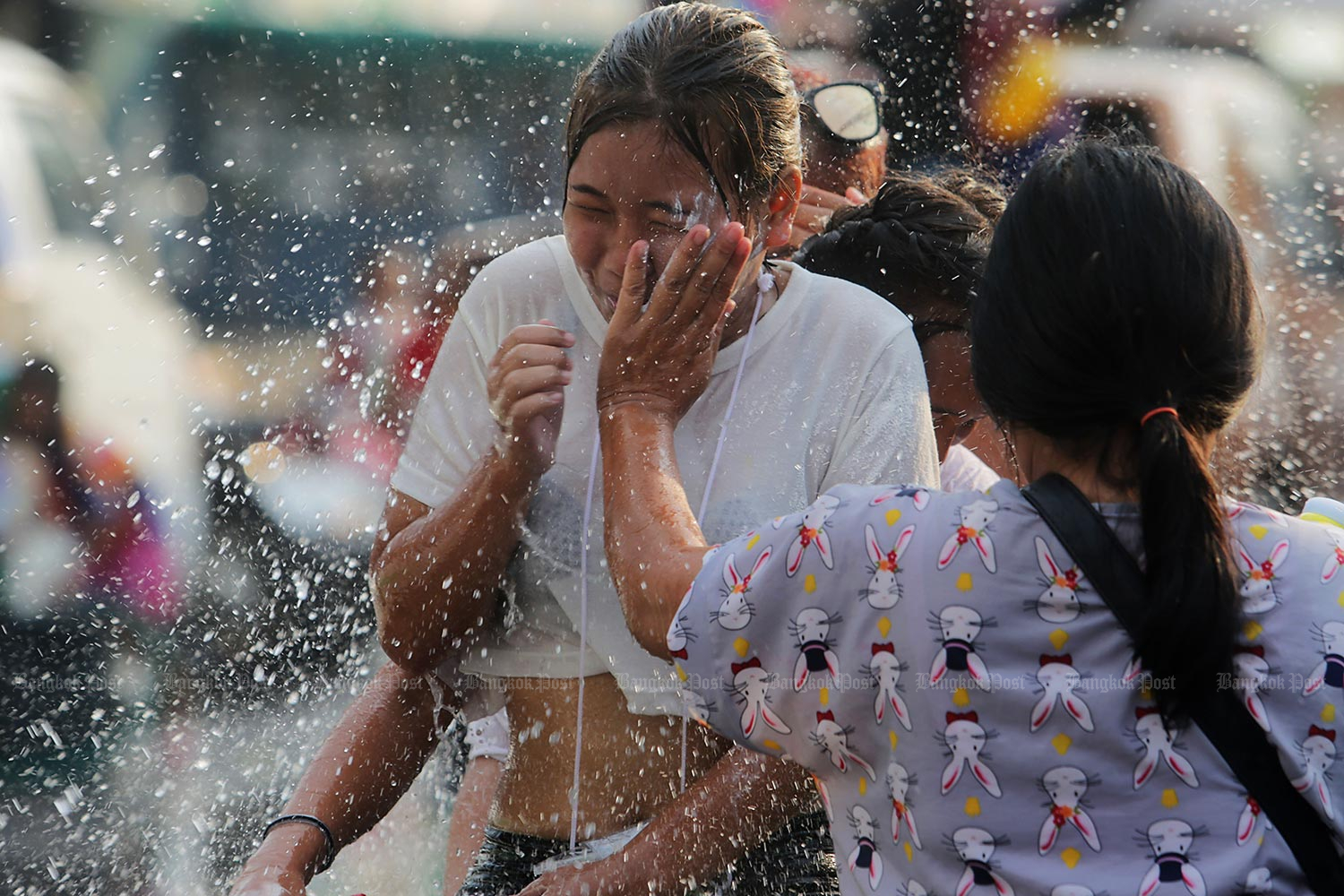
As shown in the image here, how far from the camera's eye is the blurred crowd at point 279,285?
423 cm

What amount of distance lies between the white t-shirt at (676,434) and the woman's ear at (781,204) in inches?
2.8

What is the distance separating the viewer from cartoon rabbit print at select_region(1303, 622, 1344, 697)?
114 centimetres

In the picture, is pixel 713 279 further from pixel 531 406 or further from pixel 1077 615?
pixel 1077 615

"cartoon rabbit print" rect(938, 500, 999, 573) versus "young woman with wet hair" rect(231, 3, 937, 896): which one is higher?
"cartoon rabbit print" rect(938, 500, 999, 573)

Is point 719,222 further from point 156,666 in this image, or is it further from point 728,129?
point 156,666

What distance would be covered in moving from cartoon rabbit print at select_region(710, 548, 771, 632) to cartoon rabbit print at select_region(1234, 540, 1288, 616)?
0.45 metres

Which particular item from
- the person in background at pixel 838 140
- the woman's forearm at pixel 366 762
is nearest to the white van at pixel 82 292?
the person in background at pixel 838 140

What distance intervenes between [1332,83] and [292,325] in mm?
4786

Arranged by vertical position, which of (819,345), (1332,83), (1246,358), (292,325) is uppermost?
(1246,358)

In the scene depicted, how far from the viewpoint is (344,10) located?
646cm

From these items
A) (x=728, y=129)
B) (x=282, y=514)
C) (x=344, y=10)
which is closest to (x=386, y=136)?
(x=344, y=10)

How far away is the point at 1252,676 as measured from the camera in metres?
1.15

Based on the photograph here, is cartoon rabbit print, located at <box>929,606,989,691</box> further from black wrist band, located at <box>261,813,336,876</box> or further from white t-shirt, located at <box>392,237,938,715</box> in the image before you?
black wrist band, located at <box>261,813,336,876</box>

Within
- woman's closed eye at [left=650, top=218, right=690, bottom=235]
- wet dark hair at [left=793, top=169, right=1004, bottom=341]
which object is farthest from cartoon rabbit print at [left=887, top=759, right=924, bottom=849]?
wet dark hair at [left=793, top=169, right=1004, bottom=341]
